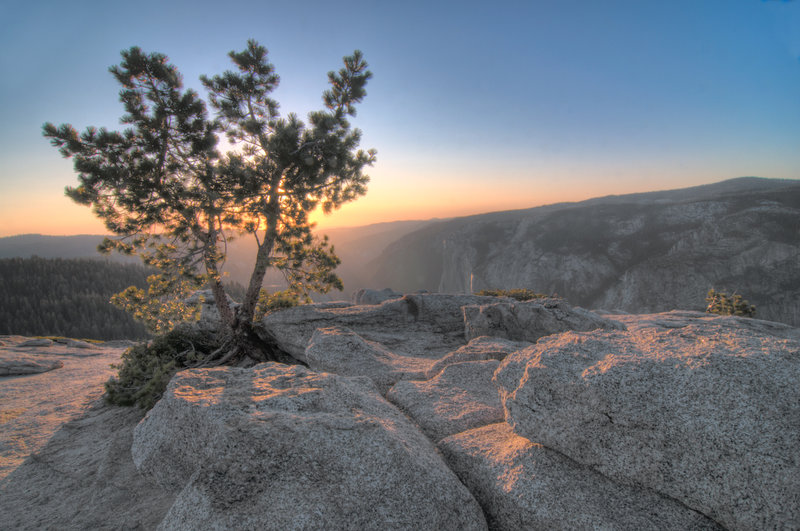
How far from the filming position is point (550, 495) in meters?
3.88

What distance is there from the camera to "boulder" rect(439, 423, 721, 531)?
3.51m

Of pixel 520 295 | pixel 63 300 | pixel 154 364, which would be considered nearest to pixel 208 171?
pixel 154 364

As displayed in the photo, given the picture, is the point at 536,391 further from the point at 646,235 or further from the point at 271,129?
the point at 646,235

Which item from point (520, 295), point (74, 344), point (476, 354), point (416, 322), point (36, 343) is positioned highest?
point (476, 354)

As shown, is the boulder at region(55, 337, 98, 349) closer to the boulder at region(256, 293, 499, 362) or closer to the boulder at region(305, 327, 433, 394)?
the boulder at region(256, 293, 499, 362)

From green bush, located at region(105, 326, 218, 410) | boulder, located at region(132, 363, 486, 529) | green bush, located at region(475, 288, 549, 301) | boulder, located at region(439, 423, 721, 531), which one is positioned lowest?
green bush, located at region(475, 288, 549, 301)

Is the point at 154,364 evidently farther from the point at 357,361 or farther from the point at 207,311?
the point at 357,361

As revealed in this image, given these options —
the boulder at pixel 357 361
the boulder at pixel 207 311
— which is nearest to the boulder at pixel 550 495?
the boulder at pixel 357 361

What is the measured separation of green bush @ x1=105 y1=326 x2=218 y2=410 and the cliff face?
6211 cm

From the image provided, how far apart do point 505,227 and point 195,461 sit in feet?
340

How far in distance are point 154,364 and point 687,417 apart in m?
13.9

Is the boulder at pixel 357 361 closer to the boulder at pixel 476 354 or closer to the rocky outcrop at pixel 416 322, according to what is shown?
the boulder at pixel 476 354

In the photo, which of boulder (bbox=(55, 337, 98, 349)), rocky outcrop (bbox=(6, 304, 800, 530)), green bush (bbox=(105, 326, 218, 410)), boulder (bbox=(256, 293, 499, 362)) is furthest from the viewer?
boulder (bbox=(55, 337, 98, 349))

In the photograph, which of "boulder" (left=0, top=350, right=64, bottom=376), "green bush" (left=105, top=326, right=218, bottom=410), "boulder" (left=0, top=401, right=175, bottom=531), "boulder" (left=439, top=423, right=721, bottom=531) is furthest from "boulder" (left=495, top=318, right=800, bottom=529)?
"boulder" (left=0, top=350, right=64, bottom=376)
